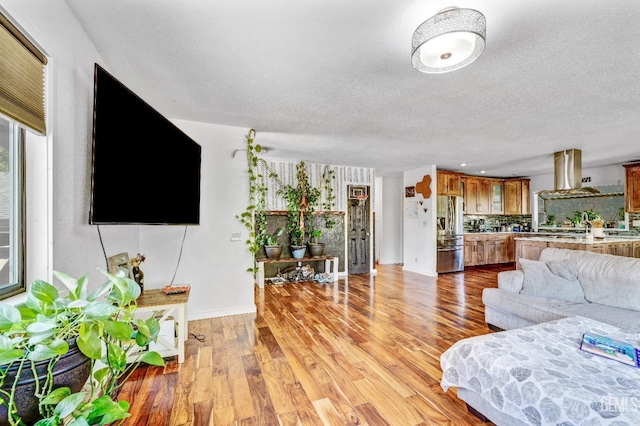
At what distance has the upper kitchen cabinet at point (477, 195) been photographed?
22.7ft

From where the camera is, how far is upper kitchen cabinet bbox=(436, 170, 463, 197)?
6.08 metres

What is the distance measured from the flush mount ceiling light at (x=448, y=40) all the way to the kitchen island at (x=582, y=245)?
13.9 ft

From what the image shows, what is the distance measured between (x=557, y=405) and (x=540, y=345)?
528 mm

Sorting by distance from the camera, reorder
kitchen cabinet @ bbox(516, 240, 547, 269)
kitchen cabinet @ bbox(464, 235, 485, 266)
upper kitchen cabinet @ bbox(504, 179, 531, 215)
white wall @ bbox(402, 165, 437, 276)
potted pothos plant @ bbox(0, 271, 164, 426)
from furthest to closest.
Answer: upper kitchen cabinet @ bbox(504, 179, 531, 215) → kitchen cabinet @ bbox(464, 235, 485, 266) → white wall @ bbox(402, 165, 437, 276) → kitchen cabinet @ bbox(516, 240, 547, 269) → potted pothos plant @ bbox(0, 271, 164, 426)

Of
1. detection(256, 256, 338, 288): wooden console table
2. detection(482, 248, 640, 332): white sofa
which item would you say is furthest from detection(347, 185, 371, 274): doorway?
detection(482, 248, 640, 332): white sofa

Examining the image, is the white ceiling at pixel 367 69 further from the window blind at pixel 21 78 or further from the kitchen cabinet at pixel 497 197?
the kitchen cabinet at pixel 497 197

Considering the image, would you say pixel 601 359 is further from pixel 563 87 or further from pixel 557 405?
pixel 563 87

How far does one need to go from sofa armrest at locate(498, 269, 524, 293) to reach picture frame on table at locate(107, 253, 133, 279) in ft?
11.6

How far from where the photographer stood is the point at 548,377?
136 cm

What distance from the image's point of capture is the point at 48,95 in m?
1.32

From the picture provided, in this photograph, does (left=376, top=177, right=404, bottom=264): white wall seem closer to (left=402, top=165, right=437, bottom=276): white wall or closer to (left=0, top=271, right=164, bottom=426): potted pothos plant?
(left=402, top=165, right=437, bottom=276): white wall

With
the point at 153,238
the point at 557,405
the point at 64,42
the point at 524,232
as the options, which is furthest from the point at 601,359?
the point at 524,232

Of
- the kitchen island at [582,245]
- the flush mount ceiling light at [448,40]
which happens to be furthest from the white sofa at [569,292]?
the flush mount ceiling light at [448,40]

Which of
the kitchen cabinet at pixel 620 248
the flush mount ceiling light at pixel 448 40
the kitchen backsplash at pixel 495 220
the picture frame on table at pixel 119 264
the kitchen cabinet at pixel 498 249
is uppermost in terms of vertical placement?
the flush mount ceiling light at pixel 448 40
